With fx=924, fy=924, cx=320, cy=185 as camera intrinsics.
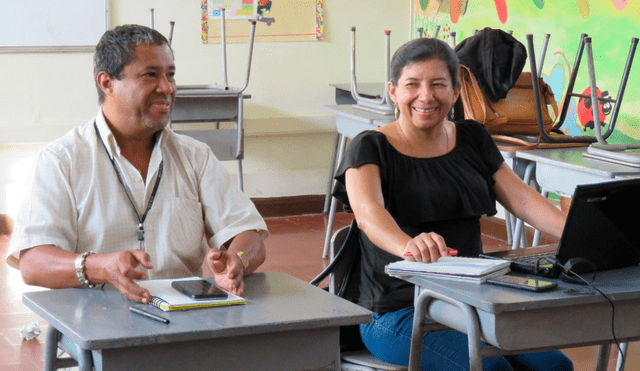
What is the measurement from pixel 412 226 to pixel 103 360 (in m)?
1.09

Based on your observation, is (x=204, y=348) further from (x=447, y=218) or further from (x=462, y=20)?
(x=462, y=20)

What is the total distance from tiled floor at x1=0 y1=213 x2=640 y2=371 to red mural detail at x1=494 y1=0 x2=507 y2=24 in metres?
1.32

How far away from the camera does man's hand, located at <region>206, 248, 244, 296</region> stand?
1.98m

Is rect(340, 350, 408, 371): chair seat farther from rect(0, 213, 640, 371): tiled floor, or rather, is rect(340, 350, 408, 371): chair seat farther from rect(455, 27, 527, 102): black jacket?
rect(455, 27, 527, 102): black jacket

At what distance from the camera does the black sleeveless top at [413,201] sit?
2.40 meters

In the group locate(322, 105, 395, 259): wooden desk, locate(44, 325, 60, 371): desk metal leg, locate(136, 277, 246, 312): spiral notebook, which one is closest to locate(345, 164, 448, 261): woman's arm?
locate(136, 277, 246, 312): spiral notebook

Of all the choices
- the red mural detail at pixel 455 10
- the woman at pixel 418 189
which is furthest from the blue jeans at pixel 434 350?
the red mural detail at pixel 455 10

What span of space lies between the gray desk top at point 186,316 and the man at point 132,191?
194 mm

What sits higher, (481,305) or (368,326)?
(481,305)

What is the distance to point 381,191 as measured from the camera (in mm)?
2447

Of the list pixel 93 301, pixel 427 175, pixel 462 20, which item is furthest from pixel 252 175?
pixel 93 301

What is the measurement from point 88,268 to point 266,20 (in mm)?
4552

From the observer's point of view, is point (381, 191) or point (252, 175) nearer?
point (381, 191)

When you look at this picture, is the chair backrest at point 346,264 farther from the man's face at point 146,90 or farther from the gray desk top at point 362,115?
the gray desk top at point 362,115
